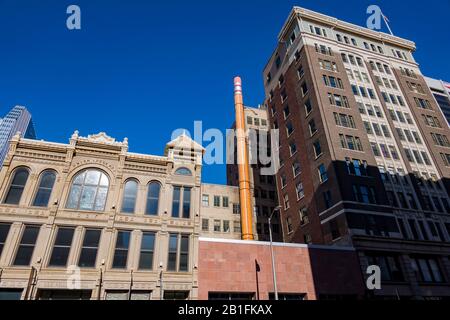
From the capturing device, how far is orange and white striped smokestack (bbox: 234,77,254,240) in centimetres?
4282

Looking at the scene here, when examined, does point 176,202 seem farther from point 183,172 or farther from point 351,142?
point 351,142

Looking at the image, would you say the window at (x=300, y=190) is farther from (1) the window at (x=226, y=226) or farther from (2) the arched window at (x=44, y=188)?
(2) the arched window at (x=44, y=188)

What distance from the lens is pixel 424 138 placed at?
50781mm

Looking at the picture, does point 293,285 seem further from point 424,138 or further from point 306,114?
point 424,138

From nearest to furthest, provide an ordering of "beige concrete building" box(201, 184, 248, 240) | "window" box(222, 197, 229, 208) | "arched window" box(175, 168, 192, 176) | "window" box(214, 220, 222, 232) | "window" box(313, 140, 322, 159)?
"arched window" box(175, 168, 192, 176)
"window" box(313, 140, 322, 159)
"beige concrete building" box(201, 184, 248, 240)
"window" box(214, 220, 222, 232)
"window" box(222, 197, 229, 208)

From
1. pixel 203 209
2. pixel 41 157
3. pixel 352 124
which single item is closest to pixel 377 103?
pixel 352 124

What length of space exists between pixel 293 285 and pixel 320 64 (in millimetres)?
38390

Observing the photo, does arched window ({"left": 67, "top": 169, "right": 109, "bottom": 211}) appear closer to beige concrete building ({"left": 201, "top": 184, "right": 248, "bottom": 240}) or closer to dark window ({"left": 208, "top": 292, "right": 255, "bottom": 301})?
dark window ({"left": 208, "top": 292, "right": 255, "bottom": 301})

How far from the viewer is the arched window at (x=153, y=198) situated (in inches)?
1077

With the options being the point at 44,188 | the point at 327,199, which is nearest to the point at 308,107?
the point at 327,199

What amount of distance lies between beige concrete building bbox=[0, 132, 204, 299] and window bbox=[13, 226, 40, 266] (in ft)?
0.21

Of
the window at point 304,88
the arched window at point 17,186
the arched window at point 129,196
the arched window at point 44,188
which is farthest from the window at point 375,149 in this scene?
the arched window at point 17,186

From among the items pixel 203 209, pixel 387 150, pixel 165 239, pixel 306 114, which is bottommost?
pixel 165 239

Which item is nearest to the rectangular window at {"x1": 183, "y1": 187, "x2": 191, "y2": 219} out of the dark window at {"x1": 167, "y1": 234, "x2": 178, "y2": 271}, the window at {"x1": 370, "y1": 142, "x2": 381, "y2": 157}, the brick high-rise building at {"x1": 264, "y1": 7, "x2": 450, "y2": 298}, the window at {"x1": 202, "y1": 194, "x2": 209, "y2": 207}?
the dark window at {"x1": 167, "y1": 234, "x2": 178, "y2": 271}
